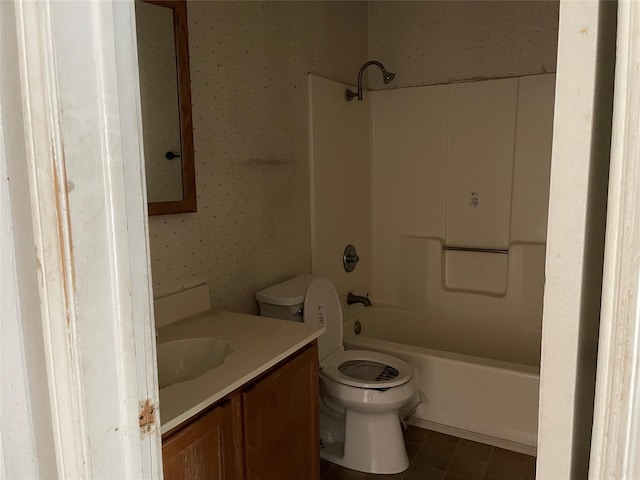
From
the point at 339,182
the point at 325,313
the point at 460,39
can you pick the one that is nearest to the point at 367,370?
the point at 325,313

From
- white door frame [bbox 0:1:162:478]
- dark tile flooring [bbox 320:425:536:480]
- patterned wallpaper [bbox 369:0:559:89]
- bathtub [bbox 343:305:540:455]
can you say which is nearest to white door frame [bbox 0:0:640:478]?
white door frame [bbox 0:1:162:478]

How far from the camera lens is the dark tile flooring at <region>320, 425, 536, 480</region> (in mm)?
2213

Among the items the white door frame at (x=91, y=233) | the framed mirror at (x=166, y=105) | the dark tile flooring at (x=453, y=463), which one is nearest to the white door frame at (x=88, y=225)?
the white door frame at (x=91, y=233)

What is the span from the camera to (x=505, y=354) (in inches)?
117

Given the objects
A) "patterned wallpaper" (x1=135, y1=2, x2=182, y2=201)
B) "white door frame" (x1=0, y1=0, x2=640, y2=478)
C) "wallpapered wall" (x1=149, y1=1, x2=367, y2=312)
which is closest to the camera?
"white door frame" (x1=0, y1=0, x2=640, y2=478)

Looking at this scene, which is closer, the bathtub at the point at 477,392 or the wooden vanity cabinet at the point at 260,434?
the wooden vanity cabinet at the point at 260,434

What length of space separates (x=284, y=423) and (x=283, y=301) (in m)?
0.60

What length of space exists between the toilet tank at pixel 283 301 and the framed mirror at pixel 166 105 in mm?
524

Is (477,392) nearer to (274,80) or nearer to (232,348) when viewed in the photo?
(232,348)

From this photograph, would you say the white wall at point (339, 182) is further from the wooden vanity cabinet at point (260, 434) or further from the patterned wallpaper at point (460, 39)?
the wooden vanity cabinet at point (260, 434)

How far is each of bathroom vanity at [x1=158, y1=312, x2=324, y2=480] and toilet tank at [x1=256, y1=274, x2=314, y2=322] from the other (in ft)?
0.81

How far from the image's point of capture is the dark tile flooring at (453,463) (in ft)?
7.26

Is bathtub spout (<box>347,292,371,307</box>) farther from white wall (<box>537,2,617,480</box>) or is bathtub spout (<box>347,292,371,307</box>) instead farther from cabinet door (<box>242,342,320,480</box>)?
white wall (<box>537,2,617,480</box>)

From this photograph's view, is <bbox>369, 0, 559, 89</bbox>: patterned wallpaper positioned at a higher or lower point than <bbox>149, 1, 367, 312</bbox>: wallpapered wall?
higher
